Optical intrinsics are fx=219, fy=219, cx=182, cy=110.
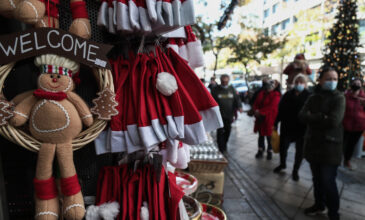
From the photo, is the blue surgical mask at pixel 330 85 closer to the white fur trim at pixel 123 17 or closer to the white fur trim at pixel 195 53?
the white fur trim at pixel 195 53

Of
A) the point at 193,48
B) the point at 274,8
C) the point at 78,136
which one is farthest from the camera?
the point at 274,8

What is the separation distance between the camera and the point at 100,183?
1.14m

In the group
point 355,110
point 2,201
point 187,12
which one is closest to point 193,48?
point 187,12

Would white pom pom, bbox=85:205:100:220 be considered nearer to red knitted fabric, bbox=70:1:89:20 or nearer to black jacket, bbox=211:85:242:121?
red knitted fabric, bbox=70:1:89:20

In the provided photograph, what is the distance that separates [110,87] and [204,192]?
2305 mm

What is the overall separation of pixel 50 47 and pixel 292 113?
3920mm

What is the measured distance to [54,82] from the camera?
0.88 meters

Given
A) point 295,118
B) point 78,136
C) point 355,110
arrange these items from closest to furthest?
point 78,136, point 295,118, point 355,110

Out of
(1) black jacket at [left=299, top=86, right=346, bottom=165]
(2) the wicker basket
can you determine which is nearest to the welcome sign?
(2) the wicker basket

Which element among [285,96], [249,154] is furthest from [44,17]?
[249,154]

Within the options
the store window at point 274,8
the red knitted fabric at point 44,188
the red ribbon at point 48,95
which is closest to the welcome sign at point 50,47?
the red ribbon at point 48,95

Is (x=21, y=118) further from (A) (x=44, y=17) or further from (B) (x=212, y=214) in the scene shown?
(B) (x=212, y=214)

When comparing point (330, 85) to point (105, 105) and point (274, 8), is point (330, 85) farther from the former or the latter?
point (274, 8)

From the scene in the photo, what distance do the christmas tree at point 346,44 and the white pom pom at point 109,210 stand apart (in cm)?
669
